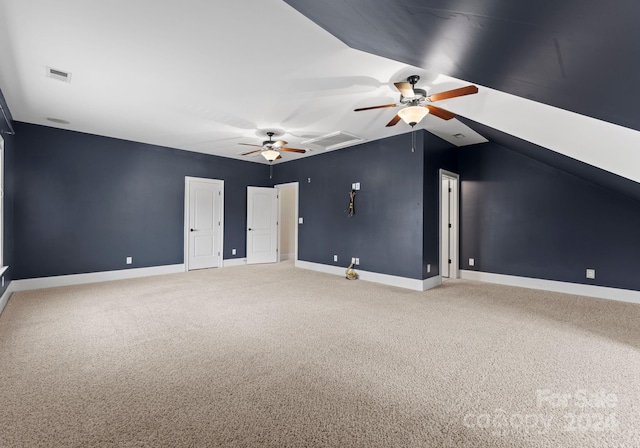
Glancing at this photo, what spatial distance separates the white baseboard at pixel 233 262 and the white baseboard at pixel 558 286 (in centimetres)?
506

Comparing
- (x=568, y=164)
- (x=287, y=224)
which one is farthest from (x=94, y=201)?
(x=568, y=164)

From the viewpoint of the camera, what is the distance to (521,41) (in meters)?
1.41

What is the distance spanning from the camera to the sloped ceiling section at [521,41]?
3.65 feet

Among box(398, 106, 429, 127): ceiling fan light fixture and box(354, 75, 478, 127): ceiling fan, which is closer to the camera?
box(354, 75, 478, 127): ceiling fan

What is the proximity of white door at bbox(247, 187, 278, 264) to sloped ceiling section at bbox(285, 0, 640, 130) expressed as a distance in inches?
231

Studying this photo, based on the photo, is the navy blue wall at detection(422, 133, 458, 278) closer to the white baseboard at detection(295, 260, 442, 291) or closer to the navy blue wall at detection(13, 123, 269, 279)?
the white baseboard at detection(295, 260, 442, 291)

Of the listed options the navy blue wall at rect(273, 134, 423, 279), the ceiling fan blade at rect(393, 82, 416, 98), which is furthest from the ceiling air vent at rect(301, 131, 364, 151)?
the ceiling fan blade at rect(393, 82, 416, 98)

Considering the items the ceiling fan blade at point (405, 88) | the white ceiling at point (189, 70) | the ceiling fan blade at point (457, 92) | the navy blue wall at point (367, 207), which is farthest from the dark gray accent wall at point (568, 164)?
the ceiling fan blade at point (405, 88)

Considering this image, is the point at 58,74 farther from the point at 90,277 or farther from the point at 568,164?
the point at 568,164

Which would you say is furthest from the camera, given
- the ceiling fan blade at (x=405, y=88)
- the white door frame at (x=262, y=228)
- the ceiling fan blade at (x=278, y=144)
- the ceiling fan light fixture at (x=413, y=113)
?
the white door frame at (x=262, y=228)

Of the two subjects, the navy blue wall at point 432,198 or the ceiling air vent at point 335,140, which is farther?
the ceiling air vent at point 335,140

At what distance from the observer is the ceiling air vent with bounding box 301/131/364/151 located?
5.52 m

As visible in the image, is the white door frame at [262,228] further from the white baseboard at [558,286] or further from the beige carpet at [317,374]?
the white baseboard at [558,286]

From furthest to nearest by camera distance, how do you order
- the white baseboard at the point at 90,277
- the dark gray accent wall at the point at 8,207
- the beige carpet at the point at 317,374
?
1. the white baseboard at the point at 90,277
2. the dark gray accent wall at the point at 8,207
3. the beige carpet at the point at 317,374
